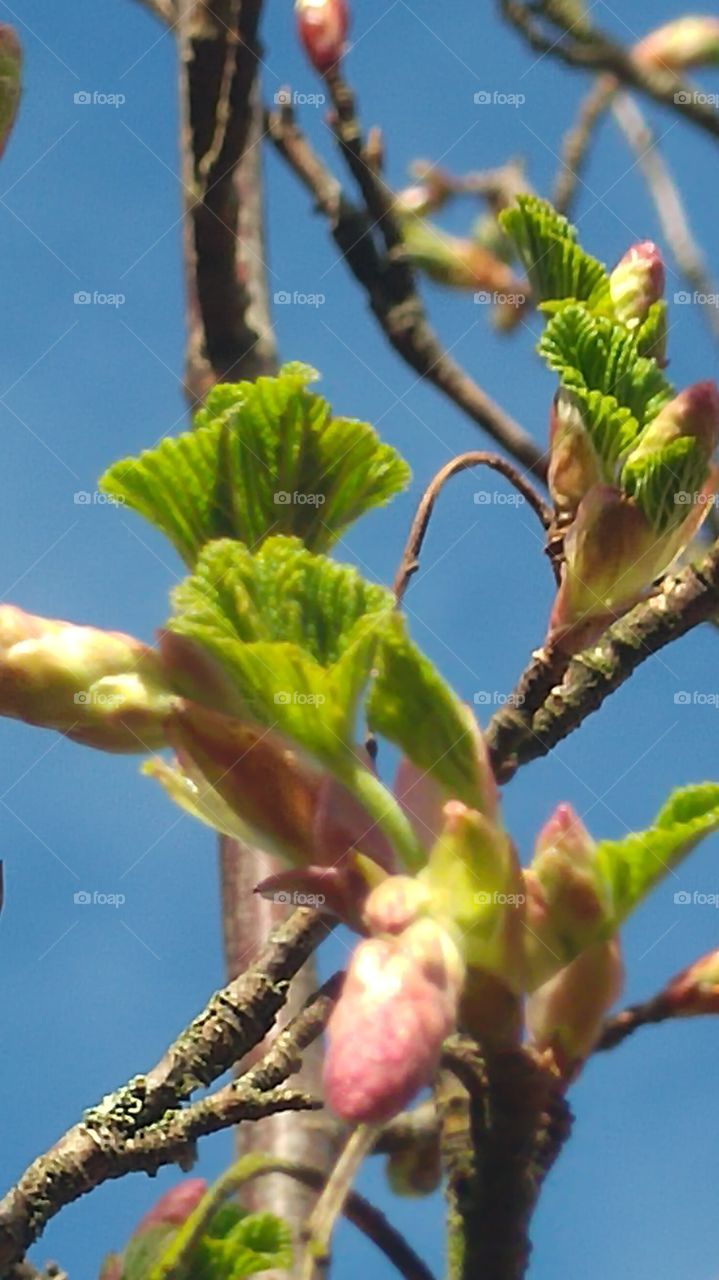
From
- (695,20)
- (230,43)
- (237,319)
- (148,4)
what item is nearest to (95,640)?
(237,319)

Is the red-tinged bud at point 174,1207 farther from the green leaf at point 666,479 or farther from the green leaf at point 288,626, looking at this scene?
the green leaf at point 666,479

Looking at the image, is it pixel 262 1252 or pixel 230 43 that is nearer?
pixel 262 1252

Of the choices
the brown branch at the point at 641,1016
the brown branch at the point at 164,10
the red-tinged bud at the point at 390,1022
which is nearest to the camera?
the red-tinged bud at the point at 390,1022

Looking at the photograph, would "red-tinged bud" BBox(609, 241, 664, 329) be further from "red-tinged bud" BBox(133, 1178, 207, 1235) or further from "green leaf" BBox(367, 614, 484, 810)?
"red-tinged bud" BBox(133, 1178, 207, 1235)

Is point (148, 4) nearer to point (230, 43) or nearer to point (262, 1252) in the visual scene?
point (230, 43)

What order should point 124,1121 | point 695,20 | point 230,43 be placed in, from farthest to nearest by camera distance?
point 695,20 < point 230,43 < point 124,1121

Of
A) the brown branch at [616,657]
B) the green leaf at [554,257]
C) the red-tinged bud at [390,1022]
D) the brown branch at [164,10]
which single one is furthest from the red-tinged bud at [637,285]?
the brown branch at [164,10]

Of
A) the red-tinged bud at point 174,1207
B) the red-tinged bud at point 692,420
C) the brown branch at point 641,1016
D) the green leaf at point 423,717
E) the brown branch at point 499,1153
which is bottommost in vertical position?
the red-tinged bud at point 174,1207
